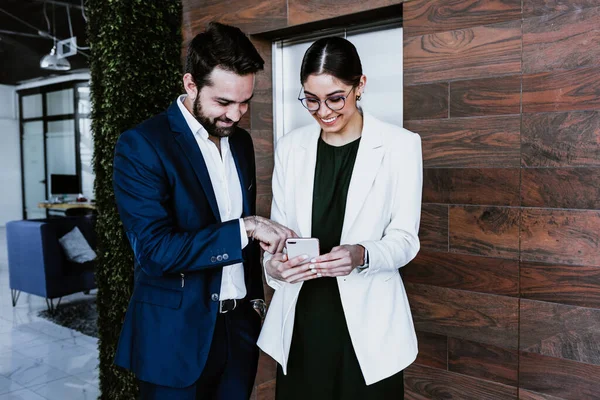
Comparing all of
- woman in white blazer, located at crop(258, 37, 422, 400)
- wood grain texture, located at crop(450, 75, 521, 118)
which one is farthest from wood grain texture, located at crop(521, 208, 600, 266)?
woman in white blazer, located at crop(258, 37, 422, 400)

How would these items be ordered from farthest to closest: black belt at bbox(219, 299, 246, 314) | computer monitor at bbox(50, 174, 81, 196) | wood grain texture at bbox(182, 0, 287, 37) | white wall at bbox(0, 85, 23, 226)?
white wall at bbox(0, 85, 23, 226) → computer monitor at bbox(50, 174, 81, 196) → wood grain texture at bbox(182, 0, 287, 37) → black belt at bbox(219, 299, 246, 314)

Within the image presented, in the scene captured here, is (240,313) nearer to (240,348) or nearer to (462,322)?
(240,348)

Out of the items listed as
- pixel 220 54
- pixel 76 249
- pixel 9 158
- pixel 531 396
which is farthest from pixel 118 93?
pixel 9 158

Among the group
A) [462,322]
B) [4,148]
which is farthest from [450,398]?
[4,148]

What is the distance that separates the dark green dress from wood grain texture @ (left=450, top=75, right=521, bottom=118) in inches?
31.2

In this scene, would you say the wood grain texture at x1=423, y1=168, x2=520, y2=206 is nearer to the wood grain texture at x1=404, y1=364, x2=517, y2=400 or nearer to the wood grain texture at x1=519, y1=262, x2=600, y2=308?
the wood grain texture at x1=519, y1=262, x2=600, y2=308

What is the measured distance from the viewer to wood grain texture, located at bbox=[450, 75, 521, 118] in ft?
7.56

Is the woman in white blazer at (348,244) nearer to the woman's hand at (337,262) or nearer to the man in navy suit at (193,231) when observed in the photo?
the woman's hand at (337,262)

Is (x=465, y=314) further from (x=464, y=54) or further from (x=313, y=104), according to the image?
(x=313, y=104)

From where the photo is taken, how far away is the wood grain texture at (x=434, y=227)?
2.54 metres

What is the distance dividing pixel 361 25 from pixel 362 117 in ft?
3.92

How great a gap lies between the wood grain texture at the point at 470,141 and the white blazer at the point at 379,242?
Answer: 71cm

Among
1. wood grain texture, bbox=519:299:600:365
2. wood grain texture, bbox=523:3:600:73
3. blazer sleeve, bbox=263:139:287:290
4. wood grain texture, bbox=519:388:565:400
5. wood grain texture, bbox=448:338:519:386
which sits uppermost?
wood grain texture, bbox=523:3:600:73

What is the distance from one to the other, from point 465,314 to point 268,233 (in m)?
1.27
